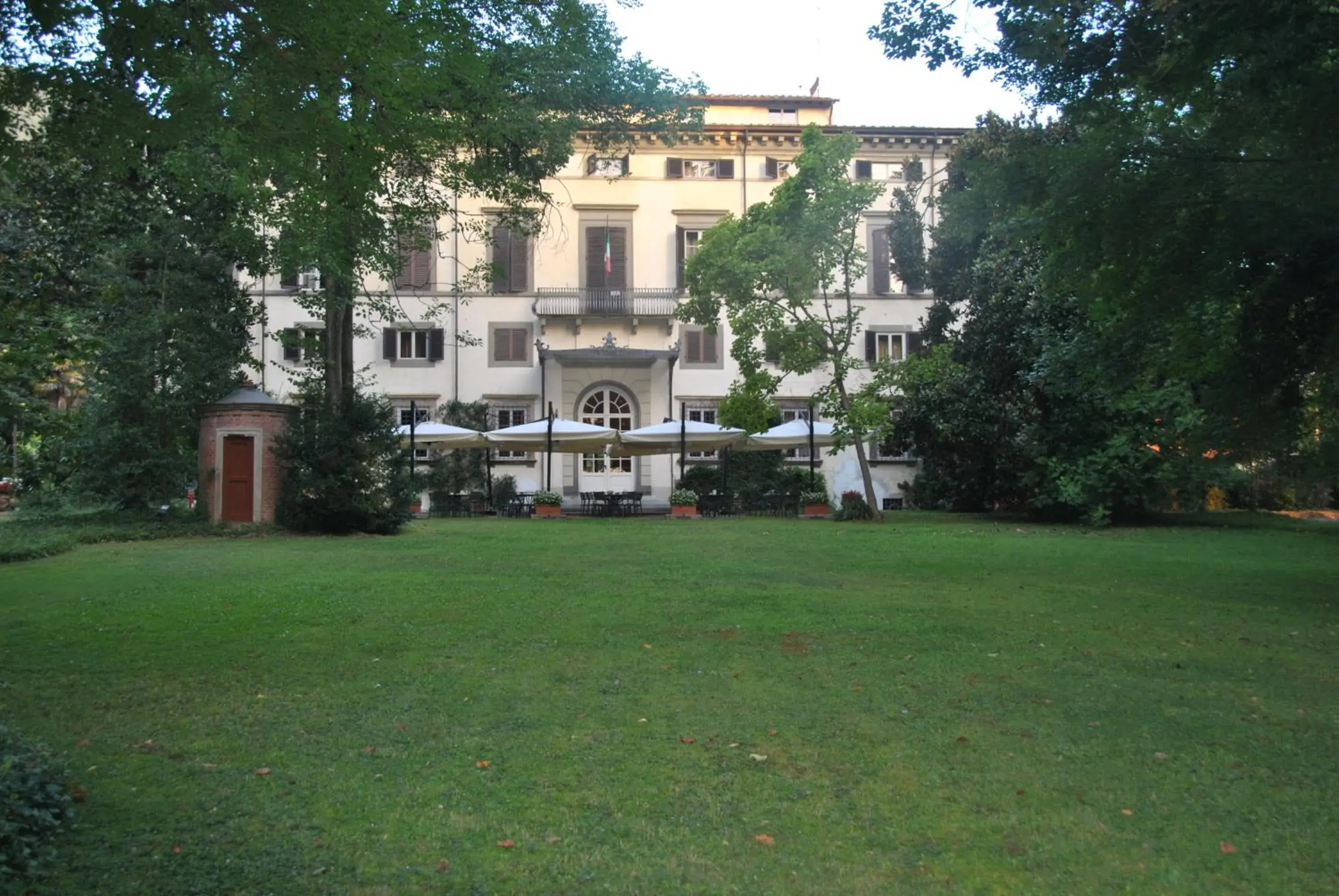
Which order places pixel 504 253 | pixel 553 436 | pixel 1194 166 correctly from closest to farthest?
pixel 1194 166 → pixel 553 436 → pixel 504 253

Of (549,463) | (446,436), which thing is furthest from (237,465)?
(549,463)

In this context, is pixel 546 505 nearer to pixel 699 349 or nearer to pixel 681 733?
pixel 699 349

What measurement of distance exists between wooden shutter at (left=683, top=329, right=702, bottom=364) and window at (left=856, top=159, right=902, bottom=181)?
7.34 meters

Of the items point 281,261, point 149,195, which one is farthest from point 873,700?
point 149,195

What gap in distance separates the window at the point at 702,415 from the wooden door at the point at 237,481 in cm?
1697

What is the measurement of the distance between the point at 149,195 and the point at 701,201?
18410 mm

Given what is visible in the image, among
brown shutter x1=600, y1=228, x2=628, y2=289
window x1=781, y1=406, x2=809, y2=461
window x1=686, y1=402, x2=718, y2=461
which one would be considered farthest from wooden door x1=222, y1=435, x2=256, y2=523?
window x1=781, y1=406, x2=809, y2=461

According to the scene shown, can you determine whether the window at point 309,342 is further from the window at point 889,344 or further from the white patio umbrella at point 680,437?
the window at point 889,344

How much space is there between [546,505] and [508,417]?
393 inches

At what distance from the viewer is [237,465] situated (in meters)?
20.9

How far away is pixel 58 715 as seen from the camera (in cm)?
620

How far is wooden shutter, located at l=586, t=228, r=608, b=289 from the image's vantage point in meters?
35.8

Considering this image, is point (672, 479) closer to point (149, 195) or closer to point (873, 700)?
point (149, 195)

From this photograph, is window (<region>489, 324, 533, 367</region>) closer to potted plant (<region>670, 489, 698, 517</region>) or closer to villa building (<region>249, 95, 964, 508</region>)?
villa building (<region>249, 95, 964, 508</region>)
